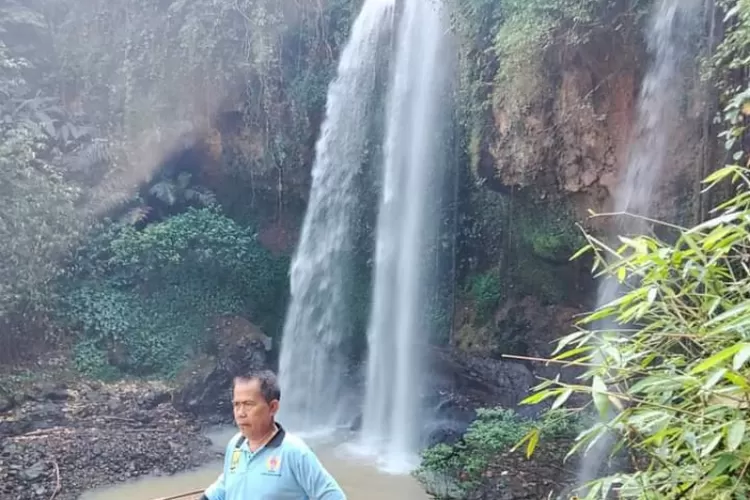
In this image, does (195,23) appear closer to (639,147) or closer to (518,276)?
(518,276)

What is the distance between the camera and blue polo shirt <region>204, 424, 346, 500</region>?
1.95 m

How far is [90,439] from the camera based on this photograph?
7.34m

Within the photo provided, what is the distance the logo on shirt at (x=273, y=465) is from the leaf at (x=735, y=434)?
1.22m

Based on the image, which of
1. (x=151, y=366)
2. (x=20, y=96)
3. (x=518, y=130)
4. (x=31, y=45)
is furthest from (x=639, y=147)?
(x=31, y=45)

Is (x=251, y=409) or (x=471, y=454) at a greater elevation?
(x=251, y=409)

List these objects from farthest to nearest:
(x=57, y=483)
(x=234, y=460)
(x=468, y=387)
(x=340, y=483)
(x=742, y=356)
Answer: (x=468, y=387)
(x=340, y=483)
(x=57, y=483)
(x=234, y=460)
(x=742, y=356)

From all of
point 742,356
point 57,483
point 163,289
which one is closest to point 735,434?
point 742,356

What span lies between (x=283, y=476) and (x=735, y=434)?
1226 millimetres

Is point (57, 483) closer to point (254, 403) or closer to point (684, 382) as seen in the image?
point (254, 403)

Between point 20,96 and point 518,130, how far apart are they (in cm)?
761

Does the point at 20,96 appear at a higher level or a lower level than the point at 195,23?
lower

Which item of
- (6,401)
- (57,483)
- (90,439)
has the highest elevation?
(6,401)

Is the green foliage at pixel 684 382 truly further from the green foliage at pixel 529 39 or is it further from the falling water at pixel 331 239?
the falling water at pixel 331 239

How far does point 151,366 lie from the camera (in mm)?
9555
